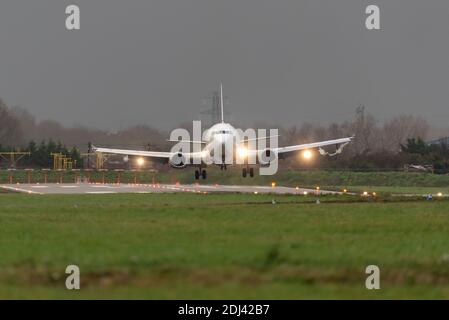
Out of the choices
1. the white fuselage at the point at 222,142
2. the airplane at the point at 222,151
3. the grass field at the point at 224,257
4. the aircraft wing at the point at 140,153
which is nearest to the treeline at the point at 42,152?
the aircraft wing at the point at 140,153

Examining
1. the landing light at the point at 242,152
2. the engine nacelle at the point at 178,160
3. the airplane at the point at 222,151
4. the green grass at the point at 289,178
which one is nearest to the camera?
the airplane at the point at 222,151

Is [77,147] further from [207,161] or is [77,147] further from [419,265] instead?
[419,265]

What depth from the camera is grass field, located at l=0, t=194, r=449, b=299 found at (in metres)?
15.1

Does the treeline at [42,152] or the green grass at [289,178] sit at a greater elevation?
the treeline at [42,152]

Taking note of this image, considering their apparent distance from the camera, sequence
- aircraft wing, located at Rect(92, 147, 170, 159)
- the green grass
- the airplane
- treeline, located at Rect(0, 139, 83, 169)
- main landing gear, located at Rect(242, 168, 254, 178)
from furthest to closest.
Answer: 1. treeline, located at Rect(0, 139, 83, 169)
2. the green grass
3. aircraft wing, located at Rect(92, 147, 170, 159)
4. main landing gear, located at Rect(242, 168, 254, 178)
5. the airplane

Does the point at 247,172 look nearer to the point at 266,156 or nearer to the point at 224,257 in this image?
the point at 266,156

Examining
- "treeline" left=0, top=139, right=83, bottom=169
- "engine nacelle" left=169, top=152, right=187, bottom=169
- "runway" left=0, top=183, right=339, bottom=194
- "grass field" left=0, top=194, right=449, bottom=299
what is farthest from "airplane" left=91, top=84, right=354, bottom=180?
"grass field" left=0, top=194, right=449, bottom=299

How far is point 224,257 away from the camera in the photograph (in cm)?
1814

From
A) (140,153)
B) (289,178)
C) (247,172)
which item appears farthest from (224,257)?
(289,178)

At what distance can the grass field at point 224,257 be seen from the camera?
1512cm

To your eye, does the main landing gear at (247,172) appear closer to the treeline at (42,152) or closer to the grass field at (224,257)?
the treeline at (42,152)

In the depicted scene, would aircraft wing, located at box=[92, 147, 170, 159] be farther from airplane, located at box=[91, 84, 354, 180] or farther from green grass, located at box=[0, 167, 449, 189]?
green grass, located at box=[0, 167, 449, 189]

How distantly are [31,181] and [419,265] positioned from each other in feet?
294

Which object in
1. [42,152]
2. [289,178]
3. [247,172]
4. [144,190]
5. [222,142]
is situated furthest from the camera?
[42,152]
